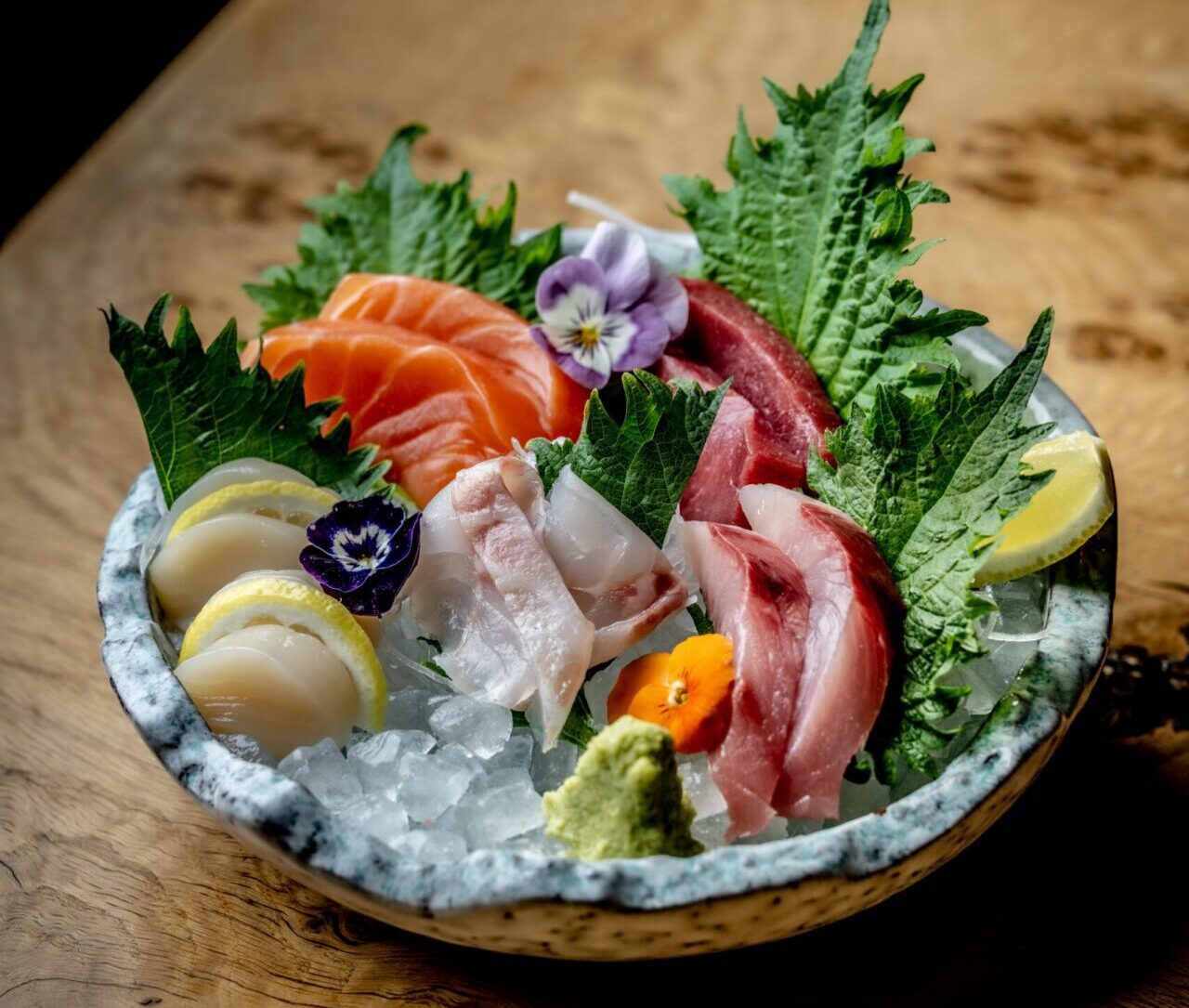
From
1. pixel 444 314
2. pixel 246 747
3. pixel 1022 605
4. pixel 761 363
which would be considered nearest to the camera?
pixel 246 747

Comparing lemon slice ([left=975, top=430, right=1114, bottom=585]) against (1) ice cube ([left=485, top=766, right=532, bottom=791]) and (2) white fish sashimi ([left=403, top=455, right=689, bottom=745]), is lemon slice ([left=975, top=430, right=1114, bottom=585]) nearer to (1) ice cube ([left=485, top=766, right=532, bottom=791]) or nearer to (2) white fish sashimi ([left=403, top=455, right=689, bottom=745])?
(2) white fish sashimi ([left=403, top=455, right=689, bottom=745])

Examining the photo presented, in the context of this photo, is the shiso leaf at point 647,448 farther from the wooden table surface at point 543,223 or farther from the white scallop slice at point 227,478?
the wooden table surface at point 543,223

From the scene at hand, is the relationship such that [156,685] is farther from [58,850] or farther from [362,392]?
[362,392]

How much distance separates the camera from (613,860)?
57.2 inches

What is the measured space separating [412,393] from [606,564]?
60 cm

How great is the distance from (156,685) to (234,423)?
52 centimetres

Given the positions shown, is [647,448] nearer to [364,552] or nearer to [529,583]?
[529,583]

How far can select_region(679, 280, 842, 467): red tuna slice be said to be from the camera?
212cm

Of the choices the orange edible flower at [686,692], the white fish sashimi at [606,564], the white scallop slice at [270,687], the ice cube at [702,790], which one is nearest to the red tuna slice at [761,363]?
the white fish sashimi at [606,564]

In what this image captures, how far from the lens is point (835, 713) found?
1612 mm

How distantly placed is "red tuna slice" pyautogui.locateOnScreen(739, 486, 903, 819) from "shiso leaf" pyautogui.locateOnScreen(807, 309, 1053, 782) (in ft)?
0.15

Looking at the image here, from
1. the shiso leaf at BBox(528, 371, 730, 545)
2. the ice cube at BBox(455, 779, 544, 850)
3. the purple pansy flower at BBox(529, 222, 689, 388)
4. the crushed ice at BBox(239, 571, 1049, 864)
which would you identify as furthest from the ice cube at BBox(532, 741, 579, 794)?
the purple pansy flower at BBox(529, 222, 689, 388)

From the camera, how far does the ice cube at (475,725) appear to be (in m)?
1.74

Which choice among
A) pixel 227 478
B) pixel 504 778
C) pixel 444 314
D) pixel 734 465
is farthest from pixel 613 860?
pixel 444 314
